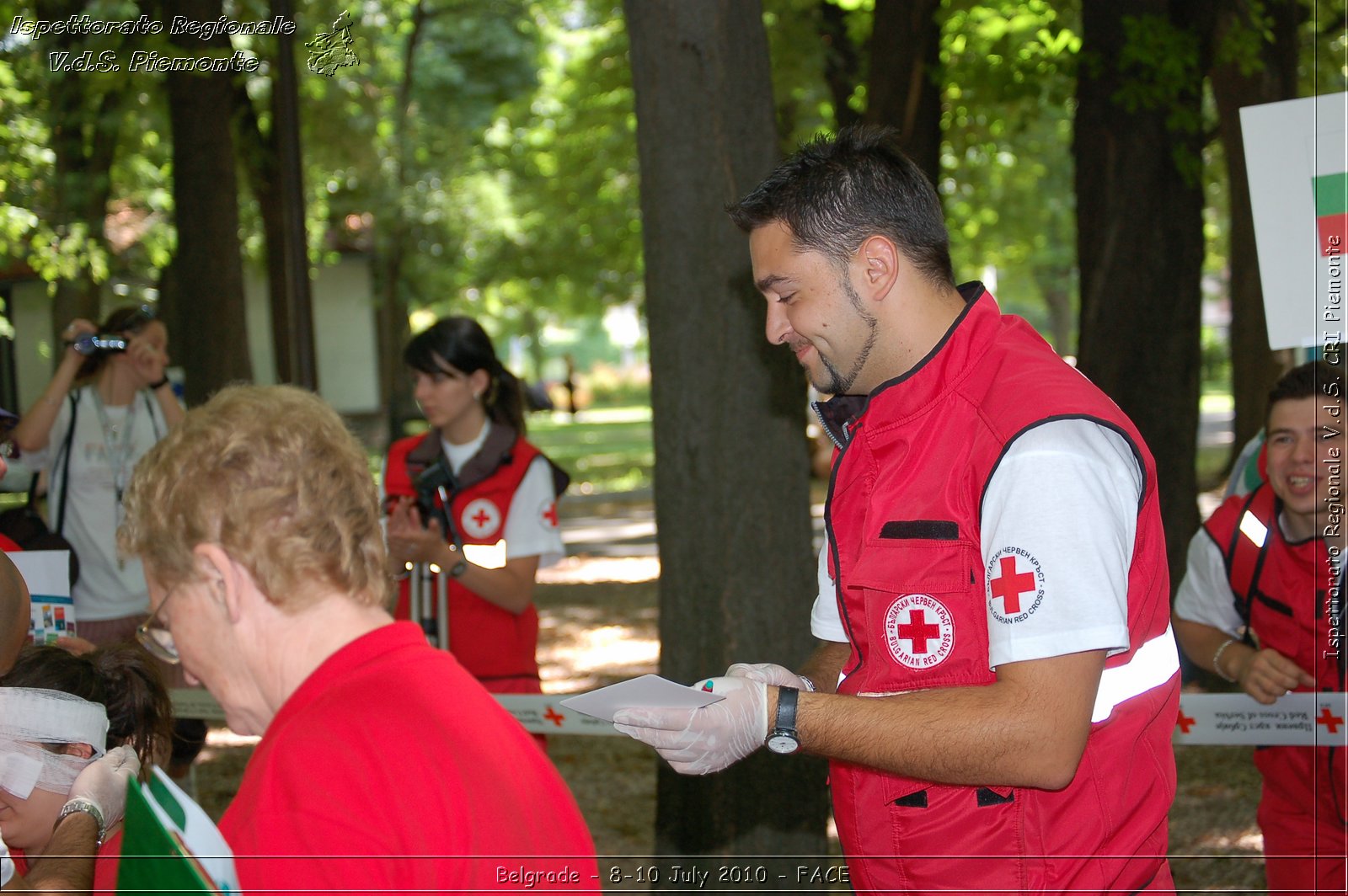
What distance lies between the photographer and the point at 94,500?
5367 mm

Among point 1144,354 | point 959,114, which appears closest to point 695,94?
point 1144,354

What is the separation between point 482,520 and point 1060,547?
2.88 m

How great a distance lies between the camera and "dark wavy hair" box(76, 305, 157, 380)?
5.46 meters

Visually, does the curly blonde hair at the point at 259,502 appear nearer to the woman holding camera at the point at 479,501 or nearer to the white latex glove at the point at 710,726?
the white latex glove at the point at 710,726

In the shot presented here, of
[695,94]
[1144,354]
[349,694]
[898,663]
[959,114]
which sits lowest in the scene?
[898,663]

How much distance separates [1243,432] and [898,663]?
10998 mm

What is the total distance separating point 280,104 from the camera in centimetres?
625

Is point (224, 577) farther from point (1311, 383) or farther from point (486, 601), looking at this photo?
point (1311, 383)

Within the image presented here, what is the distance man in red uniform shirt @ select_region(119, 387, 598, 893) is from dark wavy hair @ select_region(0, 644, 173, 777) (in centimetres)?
101

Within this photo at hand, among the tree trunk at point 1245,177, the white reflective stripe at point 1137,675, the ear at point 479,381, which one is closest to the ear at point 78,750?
the white reflective stripe at point 1137,675

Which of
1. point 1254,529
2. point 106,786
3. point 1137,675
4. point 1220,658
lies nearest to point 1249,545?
point 1254,529

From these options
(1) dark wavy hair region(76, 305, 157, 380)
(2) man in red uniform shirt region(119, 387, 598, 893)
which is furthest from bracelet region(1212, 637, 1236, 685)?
(1) dark wavy hair region(76, 305, 157, 380)

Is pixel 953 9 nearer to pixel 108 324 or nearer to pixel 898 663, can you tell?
pixel 108 324

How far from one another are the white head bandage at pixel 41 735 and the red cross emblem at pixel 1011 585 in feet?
6.04
